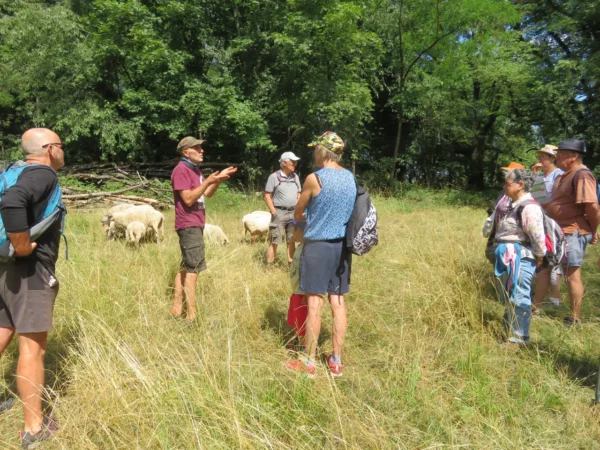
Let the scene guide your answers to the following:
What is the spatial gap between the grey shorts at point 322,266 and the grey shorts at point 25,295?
1581 mm

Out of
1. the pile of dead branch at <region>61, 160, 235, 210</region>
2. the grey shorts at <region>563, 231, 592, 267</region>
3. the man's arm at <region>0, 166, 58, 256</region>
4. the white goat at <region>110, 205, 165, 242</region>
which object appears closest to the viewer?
the man's arm at <region>0, 166, 58, 256</region>

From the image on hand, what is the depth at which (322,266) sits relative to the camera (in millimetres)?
2781

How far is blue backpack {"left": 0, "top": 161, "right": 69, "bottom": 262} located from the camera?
206 cm

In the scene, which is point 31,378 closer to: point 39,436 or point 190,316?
point 39,436

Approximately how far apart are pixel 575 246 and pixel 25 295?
4429 mm

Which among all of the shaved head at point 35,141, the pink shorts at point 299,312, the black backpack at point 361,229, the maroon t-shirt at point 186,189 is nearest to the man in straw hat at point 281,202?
the maroon t-shirt at point 186,189

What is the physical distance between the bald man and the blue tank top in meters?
1.61

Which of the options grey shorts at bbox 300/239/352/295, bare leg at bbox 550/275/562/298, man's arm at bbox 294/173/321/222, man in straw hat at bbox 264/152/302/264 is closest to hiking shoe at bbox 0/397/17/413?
grey shorts at bbox 300/239/352/295

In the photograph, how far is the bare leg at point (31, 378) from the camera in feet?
7.04

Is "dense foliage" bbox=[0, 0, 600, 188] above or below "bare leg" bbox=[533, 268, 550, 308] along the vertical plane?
above

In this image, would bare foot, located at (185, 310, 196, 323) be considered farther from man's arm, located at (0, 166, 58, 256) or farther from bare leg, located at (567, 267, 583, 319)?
bare leg, located at (567, 267, 583, 319)

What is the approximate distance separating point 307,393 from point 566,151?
3187mm

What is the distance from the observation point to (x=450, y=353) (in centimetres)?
304

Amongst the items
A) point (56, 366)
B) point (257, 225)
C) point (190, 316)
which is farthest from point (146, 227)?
point (56, 366)
